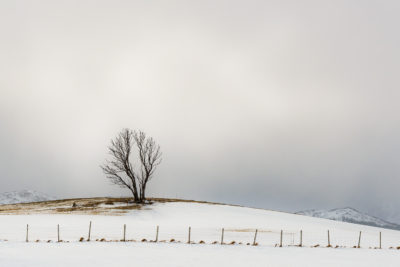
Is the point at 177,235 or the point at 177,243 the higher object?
the point at 177,243

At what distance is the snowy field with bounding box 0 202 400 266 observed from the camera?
105ft

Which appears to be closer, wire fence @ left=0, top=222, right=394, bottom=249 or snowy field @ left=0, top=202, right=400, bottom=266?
snowy field @ left=0, top=202, right=400, bottom=266

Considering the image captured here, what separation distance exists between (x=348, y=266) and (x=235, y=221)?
115 ft

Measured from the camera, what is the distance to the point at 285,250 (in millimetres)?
40562

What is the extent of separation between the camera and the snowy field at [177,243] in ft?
105

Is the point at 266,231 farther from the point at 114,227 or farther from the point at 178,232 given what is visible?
the point at 114,227

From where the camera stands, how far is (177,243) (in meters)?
42.2

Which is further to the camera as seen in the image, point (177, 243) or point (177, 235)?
point (177, 235)

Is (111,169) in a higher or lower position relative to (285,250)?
higher

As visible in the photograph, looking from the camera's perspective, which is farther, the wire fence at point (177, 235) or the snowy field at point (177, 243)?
the wire fence at point (177, 235)

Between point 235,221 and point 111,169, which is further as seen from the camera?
point 111,169

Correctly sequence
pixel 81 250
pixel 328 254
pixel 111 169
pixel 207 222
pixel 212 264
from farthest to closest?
1. pixel 111 169
2. pixel 207 222
3. pixel 328 254
4. pixel 81 250
5. pixel 212 264

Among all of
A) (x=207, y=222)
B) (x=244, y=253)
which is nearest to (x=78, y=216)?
(x=207, y=222)

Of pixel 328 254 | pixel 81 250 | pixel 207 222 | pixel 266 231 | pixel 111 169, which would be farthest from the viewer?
pixel 111 169
